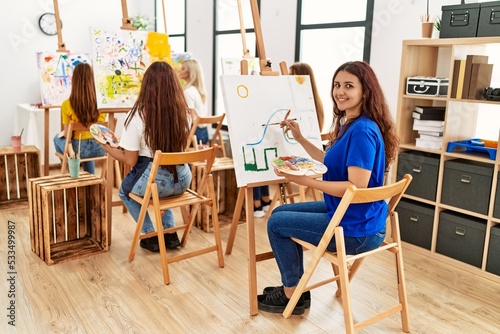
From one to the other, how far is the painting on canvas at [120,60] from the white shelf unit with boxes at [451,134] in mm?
1869

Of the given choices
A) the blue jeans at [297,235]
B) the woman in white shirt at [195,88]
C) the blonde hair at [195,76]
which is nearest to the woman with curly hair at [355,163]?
the blue jeans at [297,235]

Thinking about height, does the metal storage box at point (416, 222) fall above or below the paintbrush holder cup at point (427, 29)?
below

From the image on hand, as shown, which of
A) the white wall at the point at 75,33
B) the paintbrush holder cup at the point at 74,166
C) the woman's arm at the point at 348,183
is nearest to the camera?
Answer: the woman's arm at the point at 348,183

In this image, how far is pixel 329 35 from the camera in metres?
4.86

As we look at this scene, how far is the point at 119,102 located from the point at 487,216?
2.61 metres

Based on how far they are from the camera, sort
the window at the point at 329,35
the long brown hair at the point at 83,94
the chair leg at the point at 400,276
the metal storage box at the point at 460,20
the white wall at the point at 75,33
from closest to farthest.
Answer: the chair leg at the point at 400,276
the metal storage box at the point at 460,20
the long brown hair at the point at 83,94
the window at the point at 329,35
the white wall at the point at 75,33

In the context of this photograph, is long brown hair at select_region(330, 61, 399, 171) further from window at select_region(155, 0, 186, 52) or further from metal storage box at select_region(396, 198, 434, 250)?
window at select_region(155, 0, 186, 52)

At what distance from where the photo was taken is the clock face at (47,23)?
638cm

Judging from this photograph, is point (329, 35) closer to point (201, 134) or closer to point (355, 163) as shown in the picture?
point (201, 134)

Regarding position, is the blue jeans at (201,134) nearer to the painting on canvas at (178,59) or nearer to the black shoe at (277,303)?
the painting on canvas at (178,59)

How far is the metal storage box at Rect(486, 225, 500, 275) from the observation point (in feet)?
9.83

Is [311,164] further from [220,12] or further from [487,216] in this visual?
[220,12]

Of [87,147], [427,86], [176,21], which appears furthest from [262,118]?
[176,21]

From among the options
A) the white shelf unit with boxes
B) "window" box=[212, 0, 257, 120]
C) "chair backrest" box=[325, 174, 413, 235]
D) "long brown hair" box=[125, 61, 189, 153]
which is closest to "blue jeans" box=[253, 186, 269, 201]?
the white shelf unit with boxes
